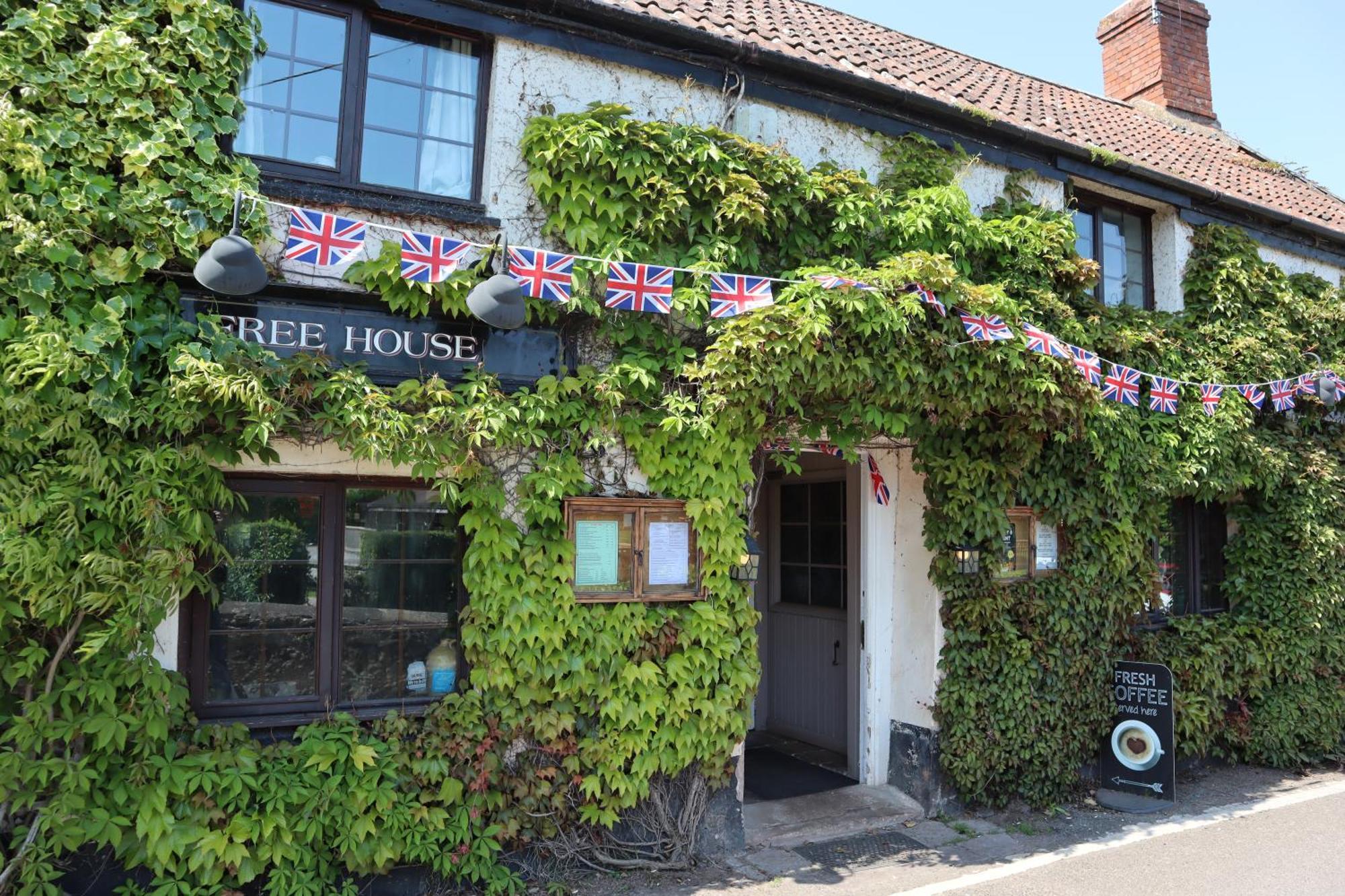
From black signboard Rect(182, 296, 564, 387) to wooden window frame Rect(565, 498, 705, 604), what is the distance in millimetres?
903

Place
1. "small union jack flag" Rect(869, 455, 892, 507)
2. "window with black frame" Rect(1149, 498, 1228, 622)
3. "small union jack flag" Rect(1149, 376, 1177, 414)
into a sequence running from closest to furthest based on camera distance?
"small union jack flag" Rect(869, 455, 892, 507) → "small union jack flag" Rect(1149, 376, 1177, 414) → "window with black frame" Rect(1149, 498, 1228, 622)

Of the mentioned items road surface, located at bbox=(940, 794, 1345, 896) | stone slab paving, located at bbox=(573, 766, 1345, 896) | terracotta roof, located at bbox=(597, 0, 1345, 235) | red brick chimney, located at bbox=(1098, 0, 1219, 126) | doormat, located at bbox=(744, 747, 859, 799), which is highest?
red brick chimney, located at bbox=(1098, 0, 1219, 126)

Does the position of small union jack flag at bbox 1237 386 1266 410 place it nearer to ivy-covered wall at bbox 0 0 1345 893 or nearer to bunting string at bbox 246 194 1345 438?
ivy-covered wall at bbox 0 0 1345 893

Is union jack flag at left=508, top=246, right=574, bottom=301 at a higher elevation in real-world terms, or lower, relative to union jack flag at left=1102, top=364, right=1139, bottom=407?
higher

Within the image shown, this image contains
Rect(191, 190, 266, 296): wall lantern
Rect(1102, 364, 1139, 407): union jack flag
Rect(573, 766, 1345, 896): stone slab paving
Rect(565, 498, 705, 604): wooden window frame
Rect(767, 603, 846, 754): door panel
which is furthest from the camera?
Rect(767, 603, 846, 754): door panel

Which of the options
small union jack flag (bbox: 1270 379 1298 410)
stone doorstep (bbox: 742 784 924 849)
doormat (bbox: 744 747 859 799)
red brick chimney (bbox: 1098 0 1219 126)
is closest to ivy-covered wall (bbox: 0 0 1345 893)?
stone doorstep (bbox: 742 784 924 849)

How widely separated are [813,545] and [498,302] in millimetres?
4645

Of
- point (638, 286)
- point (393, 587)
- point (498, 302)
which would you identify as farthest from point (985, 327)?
point (393, 587)

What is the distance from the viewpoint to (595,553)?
5531mm

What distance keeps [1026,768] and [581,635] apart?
395 cm

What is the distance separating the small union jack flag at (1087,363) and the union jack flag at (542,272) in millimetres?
3992

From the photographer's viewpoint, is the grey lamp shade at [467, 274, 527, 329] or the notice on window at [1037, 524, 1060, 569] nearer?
the grey lamp shade at [467, 274, 527, 329]

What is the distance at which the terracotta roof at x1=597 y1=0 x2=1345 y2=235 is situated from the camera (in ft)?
22.5

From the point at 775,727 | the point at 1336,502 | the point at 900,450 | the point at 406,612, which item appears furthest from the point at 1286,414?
the point at 406,612
